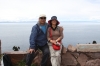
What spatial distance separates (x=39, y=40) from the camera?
19.2 ft

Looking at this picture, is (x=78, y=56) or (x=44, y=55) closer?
(x=44, y=55)

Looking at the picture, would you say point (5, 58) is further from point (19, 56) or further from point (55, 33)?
point (55, 33)

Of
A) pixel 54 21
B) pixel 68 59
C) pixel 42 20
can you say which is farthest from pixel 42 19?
pixel 68 59

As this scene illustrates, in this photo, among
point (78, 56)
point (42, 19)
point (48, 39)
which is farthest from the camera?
point (78, 56)

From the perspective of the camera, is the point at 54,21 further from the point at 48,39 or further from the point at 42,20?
the point at 48,39

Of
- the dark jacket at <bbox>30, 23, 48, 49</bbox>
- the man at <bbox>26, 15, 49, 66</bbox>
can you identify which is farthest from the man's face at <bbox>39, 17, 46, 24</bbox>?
the dark jacket at <bbox>30, 23, 48, 49</bbox>

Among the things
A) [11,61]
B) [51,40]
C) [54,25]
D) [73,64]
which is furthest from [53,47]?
[11,61]

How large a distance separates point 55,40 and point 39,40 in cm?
41

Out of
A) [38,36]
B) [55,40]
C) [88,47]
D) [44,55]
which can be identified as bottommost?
[44,55]

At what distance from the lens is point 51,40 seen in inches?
228

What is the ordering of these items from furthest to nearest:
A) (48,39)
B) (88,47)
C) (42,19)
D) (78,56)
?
1. (78,56)
2. (88,47)
3. (48,39)
4. (42,19)

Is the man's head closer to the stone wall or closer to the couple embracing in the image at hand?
the couple embracing

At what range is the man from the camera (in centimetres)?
573

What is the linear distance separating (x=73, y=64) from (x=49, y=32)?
49.0 inches
